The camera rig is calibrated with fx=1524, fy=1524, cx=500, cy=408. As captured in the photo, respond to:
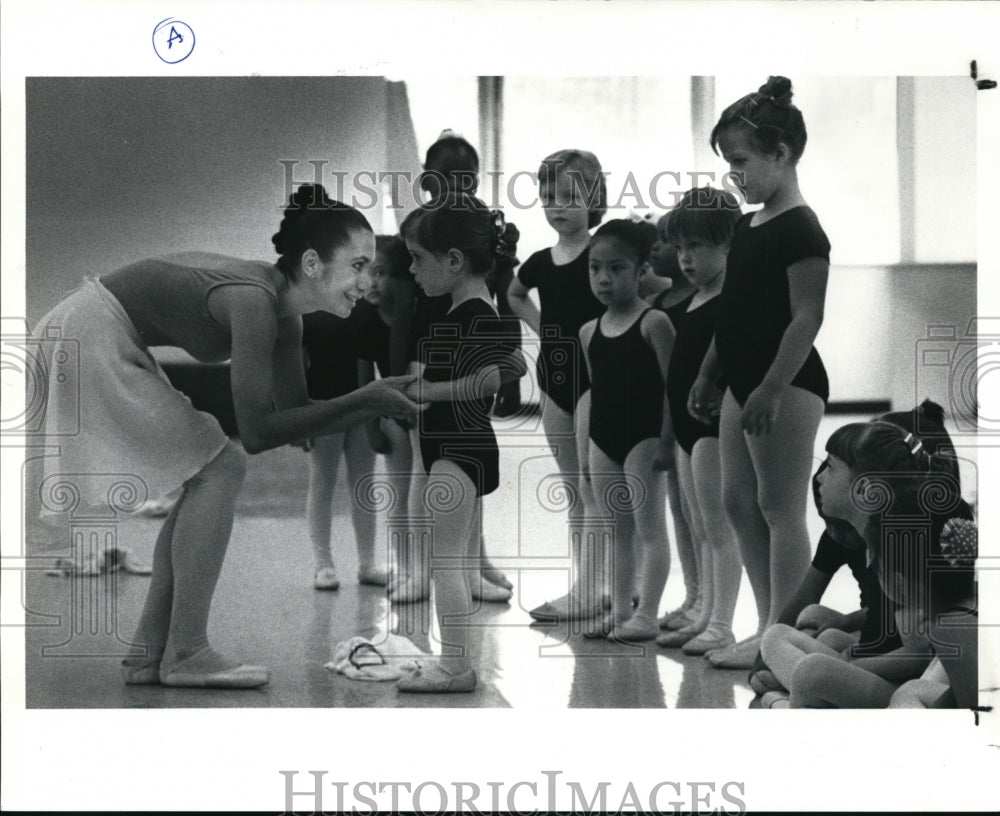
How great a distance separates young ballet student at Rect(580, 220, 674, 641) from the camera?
3.92 meters

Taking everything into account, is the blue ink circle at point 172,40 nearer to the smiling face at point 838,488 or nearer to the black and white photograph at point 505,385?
the black and white photograph at point 505,385

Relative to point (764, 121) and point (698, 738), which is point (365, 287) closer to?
point (764, 121)

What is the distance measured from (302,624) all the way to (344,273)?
0.90 metres

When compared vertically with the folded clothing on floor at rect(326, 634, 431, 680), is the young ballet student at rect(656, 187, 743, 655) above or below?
above

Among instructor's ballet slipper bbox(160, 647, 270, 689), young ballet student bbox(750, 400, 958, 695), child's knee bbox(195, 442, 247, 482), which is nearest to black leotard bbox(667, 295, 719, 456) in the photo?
young ballet student bbox(750, 400, 958, 695)

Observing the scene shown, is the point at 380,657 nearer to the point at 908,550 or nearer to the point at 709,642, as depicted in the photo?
the point at 709,642

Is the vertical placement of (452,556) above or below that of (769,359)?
below

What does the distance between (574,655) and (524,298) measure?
3.04 feet

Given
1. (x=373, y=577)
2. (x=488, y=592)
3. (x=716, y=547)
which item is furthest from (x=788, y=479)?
(x=373, y=577)

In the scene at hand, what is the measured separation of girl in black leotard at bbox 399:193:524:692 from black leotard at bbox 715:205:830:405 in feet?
1.84

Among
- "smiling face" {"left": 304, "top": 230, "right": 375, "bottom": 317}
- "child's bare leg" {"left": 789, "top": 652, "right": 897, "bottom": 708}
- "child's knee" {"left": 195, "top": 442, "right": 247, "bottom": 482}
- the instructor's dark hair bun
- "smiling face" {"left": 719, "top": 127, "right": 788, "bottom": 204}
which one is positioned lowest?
"child's bare leg" {"left": 789, "top": 652, "right": 897, "bottom": 708}

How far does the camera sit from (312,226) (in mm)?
3871

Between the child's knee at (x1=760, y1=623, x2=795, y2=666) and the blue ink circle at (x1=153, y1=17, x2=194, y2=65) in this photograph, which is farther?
the child's knee at (x1=760, y1=623, x2=795, y2=666)

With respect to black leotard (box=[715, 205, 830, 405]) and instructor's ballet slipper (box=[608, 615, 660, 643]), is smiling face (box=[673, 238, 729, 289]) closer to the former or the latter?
black leotard (box=[715, 205, 830, 405])
